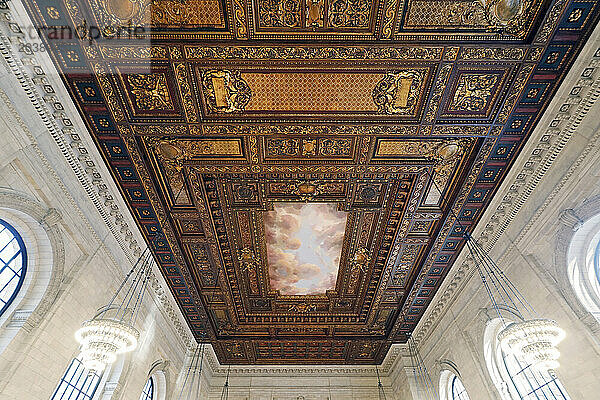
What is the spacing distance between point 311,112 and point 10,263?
5695mm

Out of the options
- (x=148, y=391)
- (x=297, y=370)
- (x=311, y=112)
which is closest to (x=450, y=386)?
(x=297, y=370)

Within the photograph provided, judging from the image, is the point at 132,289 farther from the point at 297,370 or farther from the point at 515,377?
the point at 515,377

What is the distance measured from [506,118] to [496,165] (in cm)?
111

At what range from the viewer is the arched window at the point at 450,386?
1043 cm

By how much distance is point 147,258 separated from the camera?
29.3 ft

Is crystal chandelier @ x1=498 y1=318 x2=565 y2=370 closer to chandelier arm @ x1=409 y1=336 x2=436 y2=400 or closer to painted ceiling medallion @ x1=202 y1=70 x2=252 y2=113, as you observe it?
painted ceiling medallion @ x1=202 y1=70 x2=252 y2=113

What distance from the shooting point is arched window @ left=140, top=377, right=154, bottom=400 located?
993 cm

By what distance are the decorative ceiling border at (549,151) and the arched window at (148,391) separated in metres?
9.73

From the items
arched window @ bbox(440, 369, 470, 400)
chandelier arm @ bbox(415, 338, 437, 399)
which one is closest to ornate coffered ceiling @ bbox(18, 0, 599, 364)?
arched window @ bbox(440, 369, 470, 400)

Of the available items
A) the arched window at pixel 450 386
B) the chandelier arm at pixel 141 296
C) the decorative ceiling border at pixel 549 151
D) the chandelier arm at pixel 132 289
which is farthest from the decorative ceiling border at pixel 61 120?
the arched window at pixel 450 386

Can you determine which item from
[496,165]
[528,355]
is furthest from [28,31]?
[528,355]

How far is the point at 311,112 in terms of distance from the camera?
243 inches

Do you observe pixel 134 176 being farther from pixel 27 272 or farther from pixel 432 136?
pixel 432 136

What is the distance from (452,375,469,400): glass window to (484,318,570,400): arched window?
1.88 metres
